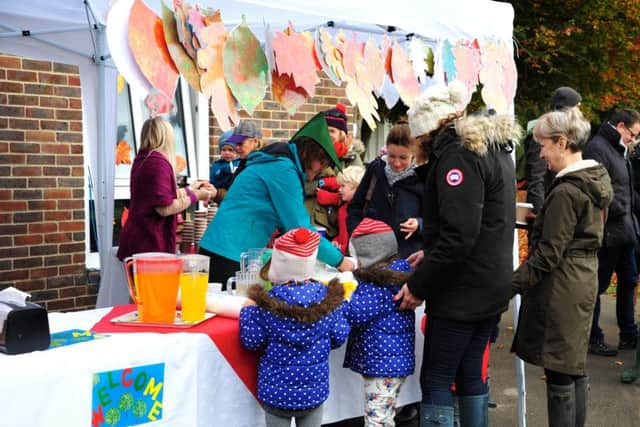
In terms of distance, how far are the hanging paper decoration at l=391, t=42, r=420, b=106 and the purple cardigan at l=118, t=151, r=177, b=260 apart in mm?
1428

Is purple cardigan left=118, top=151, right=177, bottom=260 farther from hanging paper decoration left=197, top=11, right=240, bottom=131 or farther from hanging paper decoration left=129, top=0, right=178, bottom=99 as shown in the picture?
hanging paper decoration left=129, top=0, right=178, bottom=99

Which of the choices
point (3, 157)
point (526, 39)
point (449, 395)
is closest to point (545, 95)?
point (526, 39)

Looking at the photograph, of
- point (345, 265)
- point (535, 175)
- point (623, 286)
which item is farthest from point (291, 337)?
point (623, 286)

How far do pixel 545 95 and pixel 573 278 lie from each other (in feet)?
37.0

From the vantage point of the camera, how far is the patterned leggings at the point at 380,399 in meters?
3.38

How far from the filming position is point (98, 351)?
266cm

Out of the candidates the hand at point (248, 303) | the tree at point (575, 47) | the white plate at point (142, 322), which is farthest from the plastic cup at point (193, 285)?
the tree at point (575, 47)

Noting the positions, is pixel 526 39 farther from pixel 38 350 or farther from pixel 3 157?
pixel 38 350

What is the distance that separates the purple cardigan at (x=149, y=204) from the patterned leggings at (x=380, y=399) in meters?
1.68

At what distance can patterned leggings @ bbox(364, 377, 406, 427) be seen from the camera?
338cm

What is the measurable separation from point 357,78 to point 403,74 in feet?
1.42

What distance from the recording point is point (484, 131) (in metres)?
3.11

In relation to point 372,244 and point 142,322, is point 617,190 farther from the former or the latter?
point 142,322

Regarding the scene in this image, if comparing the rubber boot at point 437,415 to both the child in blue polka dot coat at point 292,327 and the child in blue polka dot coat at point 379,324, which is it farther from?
Answer: the child in blue polka dot coat at point 292,327
